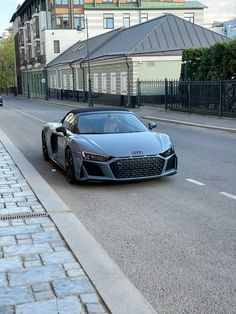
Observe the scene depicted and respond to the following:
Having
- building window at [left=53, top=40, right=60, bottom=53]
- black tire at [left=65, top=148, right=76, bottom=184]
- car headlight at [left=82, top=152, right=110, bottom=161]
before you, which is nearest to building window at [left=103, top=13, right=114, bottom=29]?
building window at [left=53, top=40, right=60, bottom=53]

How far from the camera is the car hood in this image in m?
7.98

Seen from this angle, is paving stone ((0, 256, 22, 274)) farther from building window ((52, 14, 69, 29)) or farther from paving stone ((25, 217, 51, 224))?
building window ((52, 14, 69, 29))

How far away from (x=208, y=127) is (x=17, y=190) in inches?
515

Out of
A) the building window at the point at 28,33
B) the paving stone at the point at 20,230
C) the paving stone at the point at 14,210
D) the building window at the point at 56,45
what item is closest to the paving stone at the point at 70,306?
the paving stone at the point at 20,230

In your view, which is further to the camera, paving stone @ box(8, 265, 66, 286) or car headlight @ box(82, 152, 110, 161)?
car headlight @ box(82, 152, 110, 161)

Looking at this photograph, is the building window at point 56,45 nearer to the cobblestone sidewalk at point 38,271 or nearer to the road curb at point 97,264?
the road curb at point 97,264

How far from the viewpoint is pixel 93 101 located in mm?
45844

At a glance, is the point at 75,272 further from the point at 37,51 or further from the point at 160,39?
the point at 37,51

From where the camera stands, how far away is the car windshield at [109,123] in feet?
30.0

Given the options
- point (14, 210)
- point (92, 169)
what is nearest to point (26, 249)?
point (14, 210)

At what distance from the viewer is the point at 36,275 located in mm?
4207

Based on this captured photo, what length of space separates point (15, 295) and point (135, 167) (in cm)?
439

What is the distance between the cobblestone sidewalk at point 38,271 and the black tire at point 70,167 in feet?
5.96

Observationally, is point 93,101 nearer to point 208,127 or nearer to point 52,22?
point 208,127
